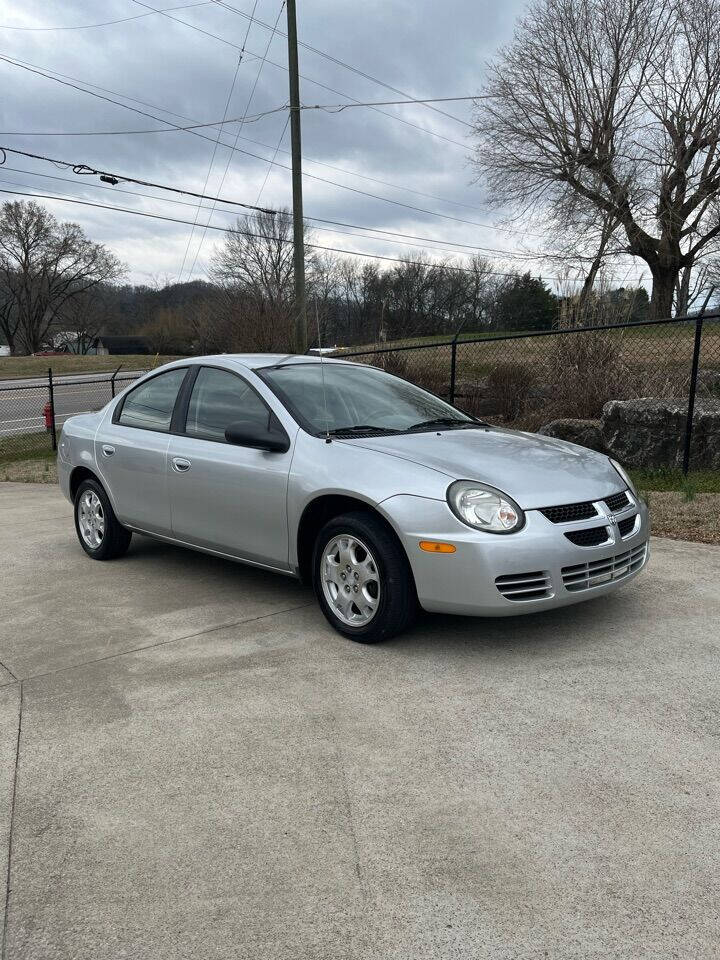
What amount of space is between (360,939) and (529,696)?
1609 millimetres

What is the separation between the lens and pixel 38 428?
2294 centimetres

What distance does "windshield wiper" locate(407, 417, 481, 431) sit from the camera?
495 cm

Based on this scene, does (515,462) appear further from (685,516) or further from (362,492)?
(685,516)

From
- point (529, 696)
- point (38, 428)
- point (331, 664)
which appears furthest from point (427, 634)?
point (38, 428)

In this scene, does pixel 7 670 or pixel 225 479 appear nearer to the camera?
pixel 7 670

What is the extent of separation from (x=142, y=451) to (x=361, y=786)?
10.9 feet

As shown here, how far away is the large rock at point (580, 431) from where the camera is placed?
31.1ft

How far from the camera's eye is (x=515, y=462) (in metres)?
4.32

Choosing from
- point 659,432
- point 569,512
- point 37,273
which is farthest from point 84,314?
point 569,512

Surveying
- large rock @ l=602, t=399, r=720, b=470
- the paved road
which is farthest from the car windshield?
the paved road

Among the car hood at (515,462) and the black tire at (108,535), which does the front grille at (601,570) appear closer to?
the car hood at (515,462)

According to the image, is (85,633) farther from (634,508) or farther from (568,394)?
(568,394)

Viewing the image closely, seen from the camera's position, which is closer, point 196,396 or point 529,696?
Answer: point 529,696

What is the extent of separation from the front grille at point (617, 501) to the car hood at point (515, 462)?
0.04 m
